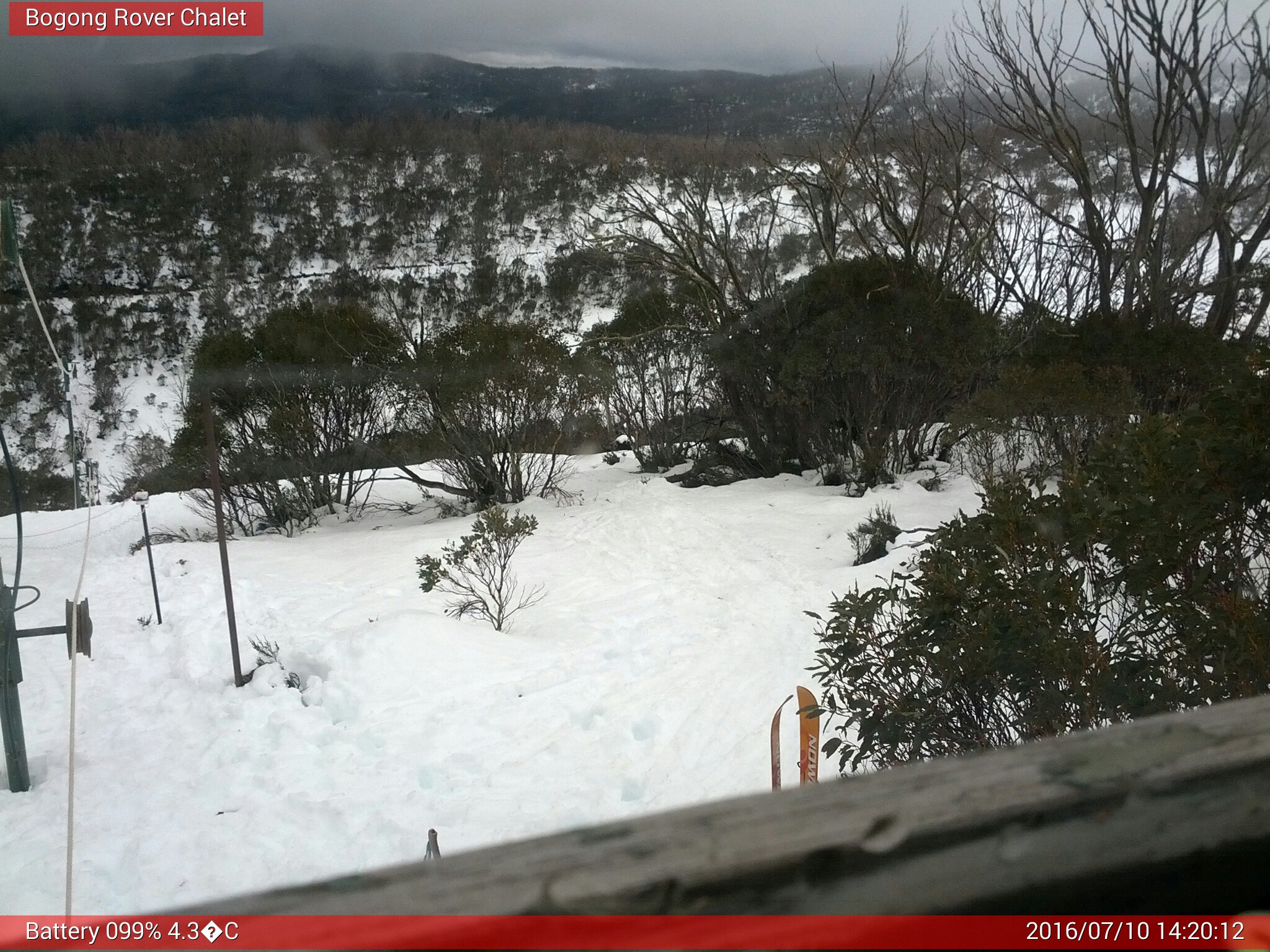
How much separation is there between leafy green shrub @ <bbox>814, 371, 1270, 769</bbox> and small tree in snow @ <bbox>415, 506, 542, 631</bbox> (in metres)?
3.96

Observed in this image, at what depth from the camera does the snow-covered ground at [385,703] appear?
145 inches

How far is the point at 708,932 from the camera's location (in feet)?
1.46

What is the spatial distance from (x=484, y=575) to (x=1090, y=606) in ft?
16.5

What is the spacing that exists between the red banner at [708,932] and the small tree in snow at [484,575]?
5.97 meters

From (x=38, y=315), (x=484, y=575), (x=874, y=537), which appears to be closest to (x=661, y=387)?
(x=874, y=537)

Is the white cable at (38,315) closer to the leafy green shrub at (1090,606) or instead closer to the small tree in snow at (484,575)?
the small tree in snow at (484,575)

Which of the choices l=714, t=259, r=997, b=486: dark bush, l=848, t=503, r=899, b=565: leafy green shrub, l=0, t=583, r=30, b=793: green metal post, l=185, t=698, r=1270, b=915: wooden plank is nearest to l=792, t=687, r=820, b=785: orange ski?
l=185, t=698, r=1270, b=915: wooden plank

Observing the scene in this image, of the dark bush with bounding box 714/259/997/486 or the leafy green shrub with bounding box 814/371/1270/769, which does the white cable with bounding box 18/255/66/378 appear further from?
the dark bush with bounding box 714/259/997/486

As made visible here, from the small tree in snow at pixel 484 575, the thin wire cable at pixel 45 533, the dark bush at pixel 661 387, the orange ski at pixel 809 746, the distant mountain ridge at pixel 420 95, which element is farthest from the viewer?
the dark bush at pixel 661 387

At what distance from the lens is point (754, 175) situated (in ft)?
57.2

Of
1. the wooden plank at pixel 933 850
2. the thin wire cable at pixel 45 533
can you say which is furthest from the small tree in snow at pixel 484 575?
the wooden plank at pixel 933 850

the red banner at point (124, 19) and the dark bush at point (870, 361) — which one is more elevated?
the red banner at point (124, 19)

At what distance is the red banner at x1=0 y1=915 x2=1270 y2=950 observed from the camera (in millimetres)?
422

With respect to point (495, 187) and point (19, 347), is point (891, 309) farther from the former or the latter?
point (495, 187)
